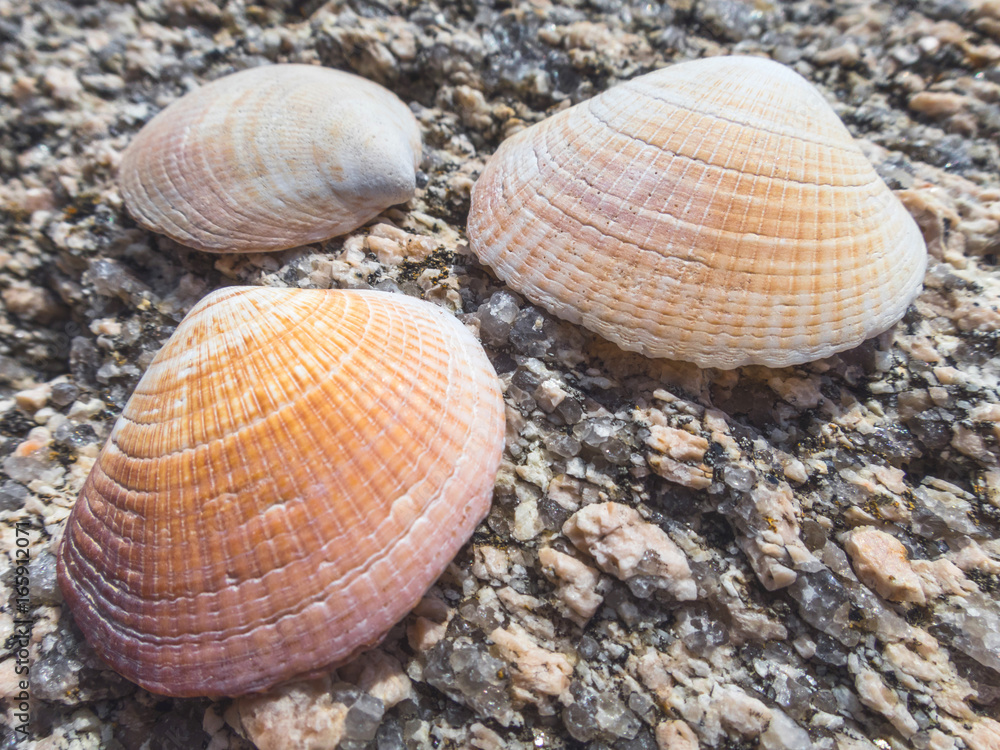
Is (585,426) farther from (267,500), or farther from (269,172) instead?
(269,172)

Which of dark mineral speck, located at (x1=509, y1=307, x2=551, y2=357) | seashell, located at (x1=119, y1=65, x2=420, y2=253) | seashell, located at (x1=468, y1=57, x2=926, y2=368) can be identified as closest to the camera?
seashell, located at (x1=468, y1=57, x2=926, y2=368)

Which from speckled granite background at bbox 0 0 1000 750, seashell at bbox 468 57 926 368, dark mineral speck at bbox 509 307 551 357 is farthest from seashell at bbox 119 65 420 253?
dark mineral speck at bbox 509 307 551 357

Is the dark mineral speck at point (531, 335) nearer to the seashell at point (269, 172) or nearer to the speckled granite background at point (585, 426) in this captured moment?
the speckled granite background at point (585, 426)

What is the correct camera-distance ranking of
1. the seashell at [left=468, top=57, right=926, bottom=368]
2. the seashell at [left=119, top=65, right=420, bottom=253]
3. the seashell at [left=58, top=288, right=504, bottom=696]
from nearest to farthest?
the seashell at [left=58, top=288, right=504, bottom=696], the seashell at [left=468, top=57, right=926, bottom=368], the seashell at [left=119, top=65, right=420, bottom=253]

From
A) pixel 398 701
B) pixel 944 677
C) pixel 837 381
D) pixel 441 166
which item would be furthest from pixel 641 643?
pixel 441 166

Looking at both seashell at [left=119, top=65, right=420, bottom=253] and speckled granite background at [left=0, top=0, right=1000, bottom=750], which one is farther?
seashell at [left=119, top=65, right=420, bottom=253]

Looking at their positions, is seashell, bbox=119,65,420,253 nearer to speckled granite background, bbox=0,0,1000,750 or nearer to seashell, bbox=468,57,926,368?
speckled granite background, bbox=0,0,1000,750

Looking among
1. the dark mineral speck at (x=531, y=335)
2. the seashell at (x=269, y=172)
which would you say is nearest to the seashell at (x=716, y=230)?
the dark mineral speck at (x=531, y=335)

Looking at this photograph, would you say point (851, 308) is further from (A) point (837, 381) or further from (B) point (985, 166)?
(B) point (985, 166)
